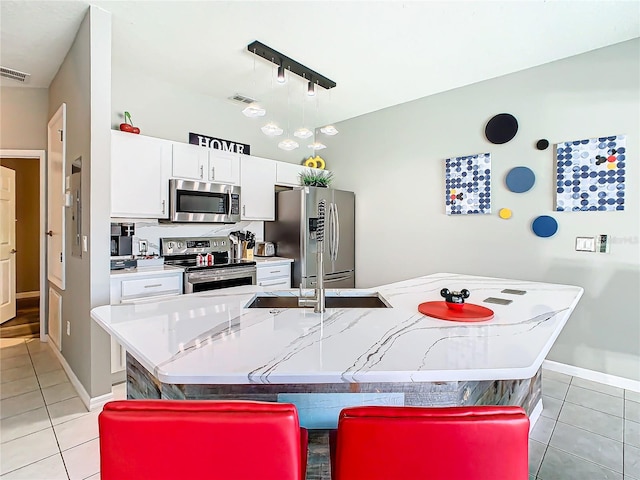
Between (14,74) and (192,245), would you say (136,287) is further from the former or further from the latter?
(14,74)

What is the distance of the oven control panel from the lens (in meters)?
3.50

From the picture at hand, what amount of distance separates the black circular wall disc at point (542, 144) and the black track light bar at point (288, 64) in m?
1.99

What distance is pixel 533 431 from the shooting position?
214 cm

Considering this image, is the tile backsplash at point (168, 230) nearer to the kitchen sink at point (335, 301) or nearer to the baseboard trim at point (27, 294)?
the kitchen sink at point (335, 301)

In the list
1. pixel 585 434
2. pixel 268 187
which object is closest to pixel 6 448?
pixel 268 187

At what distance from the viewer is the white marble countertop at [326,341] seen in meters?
0.92

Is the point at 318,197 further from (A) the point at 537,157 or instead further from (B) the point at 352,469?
(B) the point at 352,469

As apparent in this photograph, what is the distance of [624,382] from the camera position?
2.72 metres

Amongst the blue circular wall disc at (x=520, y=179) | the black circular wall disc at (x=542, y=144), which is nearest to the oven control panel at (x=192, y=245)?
the blue circular wall disc at (x=520, y=179)

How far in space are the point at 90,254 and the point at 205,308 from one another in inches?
50.8

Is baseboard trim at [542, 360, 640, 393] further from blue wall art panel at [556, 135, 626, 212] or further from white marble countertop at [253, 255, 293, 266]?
white marble countertop at [253, 255, 293, 266]

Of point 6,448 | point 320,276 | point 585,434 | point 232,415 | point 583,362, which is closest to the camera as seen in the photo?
point 232,415

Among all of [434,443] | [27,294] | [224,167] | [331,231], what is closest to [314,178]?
[331,231]

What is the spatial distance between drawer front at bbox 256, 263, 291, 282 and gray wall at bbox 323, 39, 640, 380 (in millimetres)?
1051
